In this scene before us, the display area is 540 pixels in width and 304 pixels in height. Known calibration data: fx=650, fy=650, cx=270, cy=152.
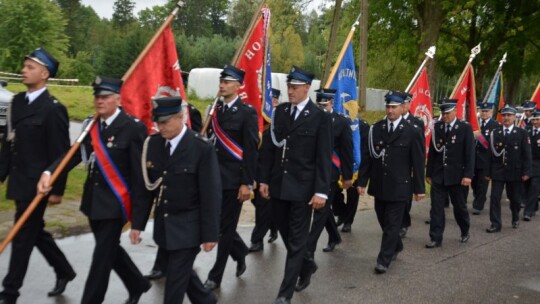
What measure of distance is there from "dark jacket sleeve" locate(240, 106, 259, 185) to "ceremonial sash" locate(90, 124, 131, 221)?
153cm

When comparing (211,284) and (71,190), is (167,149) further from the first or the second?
(71,190)

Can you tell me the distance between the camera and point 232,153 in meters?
A: 6.37

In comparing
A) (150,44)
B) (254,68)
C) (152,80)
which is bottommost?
(152,80)

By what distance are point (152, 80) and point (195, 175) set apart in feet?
5.37

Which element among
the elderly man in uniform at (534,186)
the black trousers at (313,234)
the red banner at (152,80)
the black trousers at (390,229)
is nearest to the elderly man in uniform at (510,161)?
the elderly man in uniform at (534,186)

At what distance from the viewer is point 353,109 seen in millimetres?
9289

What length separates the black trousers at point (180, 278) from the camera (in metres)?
4.52

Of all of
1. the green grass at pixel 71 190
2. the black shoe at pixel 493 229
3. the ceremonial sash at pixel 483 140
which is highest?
the ceremonial sash at pixel 483 140

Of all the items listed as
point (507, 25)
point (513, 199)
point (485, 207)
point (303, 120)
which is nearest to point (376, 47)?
point (507, 25)

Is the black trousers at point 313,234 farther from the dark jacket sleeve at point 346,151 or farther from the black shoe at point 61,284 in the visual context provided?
the black shoe at point 61,284

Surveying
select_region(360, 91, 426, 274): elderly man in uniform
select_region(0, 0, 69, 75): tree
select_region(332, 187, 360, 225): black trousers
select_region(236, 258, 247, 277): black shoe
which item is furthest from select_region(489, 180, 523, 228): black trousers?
select_region(0, 0, 69, 75): tree

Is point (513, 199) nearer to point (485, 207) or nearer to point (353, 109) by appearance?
point (485, 207)

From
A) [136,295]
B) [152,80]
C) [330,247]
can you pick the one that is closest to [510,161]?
[330,247]

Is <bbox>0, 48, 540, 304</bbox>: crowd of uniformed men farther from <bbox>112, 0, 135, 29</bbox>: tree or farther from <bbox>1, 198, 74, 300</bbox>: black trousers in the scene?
<bbox>112, 0, 135, 29</bbox>: tree
